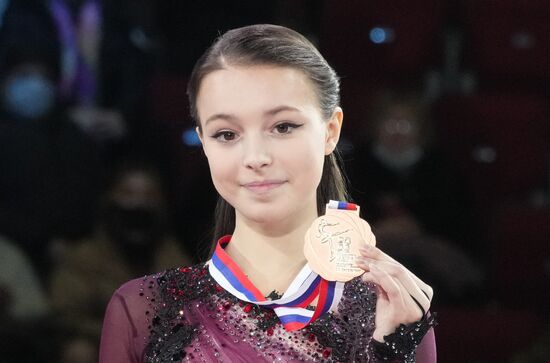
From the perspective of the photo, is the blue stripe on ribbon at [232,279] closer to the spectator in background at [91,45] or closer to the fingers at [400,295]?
the fingers at [400,295]

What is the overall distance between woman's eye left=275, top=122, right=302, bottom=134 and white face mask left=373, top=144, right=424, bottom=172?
1921 millimetres

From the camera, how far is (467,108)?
423 cm

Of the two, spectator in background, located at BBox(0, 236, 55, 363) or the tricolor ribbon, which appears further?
spectator in background, located at BBox(0, 236, 55, 363)

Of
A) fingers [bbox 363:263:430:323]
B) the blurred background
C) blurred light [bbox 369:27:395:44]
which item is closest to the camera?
fingers [bbox 363:263:430:323]

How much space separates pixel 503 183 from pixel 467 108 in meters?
0.34

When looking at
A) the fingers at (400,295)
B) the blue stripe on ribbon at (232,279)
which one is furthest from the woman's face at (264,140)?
the fingers at (400,295)

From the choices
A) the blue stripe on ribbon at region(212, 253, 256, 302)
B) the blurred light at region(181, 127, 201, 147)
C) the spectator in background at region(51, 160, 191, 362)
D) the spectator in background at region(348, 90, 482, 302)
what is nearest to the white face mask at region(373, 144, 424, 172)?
the spectator in background at region(348, 90, 482, 302)

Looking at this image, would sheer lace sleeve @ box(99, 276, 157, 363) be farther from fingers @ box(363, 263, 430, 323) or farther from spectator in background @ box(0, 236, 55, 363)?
spectator in background @ box(0, 236, 55, 363)

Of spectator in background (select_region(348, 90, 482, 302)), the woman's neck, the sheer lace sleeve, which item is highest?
the woman's neck

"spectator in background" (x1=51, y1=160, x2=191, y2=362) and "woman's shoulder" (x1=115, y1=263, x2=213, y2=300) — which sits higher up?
"woman's shoulder" (x1=115, y1=263, x2=213, y2=300)

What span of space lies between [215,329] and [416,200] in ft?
6.20

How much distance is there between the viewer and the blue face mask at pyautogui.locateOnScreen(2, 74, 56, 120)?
4148 millimetres

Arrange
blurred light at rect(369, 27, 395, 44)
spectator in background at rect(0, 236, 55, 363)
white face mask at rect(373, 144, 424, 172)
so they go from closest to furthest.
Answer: spectator in background at rect(0, 236, 55, 363) < white face mask at rect(373, 144, 424, 172) < blurred light at rect(369, 27, 395, 44)

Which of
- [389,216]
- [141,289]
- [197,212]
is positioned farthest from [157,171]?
[141,289]
